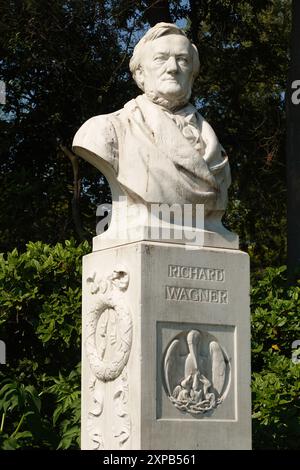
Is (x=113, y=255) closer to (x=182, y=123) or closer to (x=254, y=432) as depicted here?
(x=182, y=123)

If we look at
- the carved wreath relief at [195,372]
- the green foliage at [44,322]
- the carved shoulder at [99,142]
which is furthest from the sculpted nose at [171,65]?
the green foliage at [44,322]

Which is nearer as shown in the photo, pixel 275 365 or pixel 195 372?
pixel 195 372

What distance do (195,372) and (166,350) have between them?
0.95 feet

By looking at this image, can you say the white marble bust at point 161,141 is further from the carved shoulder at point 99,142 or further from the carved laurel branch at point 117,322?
the carved laurel branch at point 117,322

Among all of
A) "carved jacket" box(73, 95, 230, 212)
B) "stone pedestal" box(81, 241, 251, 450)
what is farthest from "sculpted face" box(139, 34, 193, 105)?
"stone pedestal" box(81, 241, 251, 450)

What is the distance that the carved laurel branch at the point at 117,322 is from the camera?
690cm

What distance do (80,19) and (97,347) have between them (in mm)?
8159

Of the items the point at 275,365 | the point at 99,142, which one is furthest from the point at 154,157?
the point at 275,365

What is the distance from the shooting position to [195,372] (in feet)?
23.0

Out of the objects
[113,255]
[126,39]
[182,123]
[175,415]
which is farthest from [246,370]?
[126,39]

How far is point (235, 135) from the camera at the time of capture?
1553cm

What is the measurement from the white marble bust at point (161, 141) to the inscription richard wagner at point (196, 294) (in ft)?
1.97

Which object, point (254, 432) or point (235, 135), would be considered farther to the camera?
point (235, 135)

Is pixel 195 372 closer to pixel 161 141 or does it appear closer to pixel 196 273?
pixel 196 273
